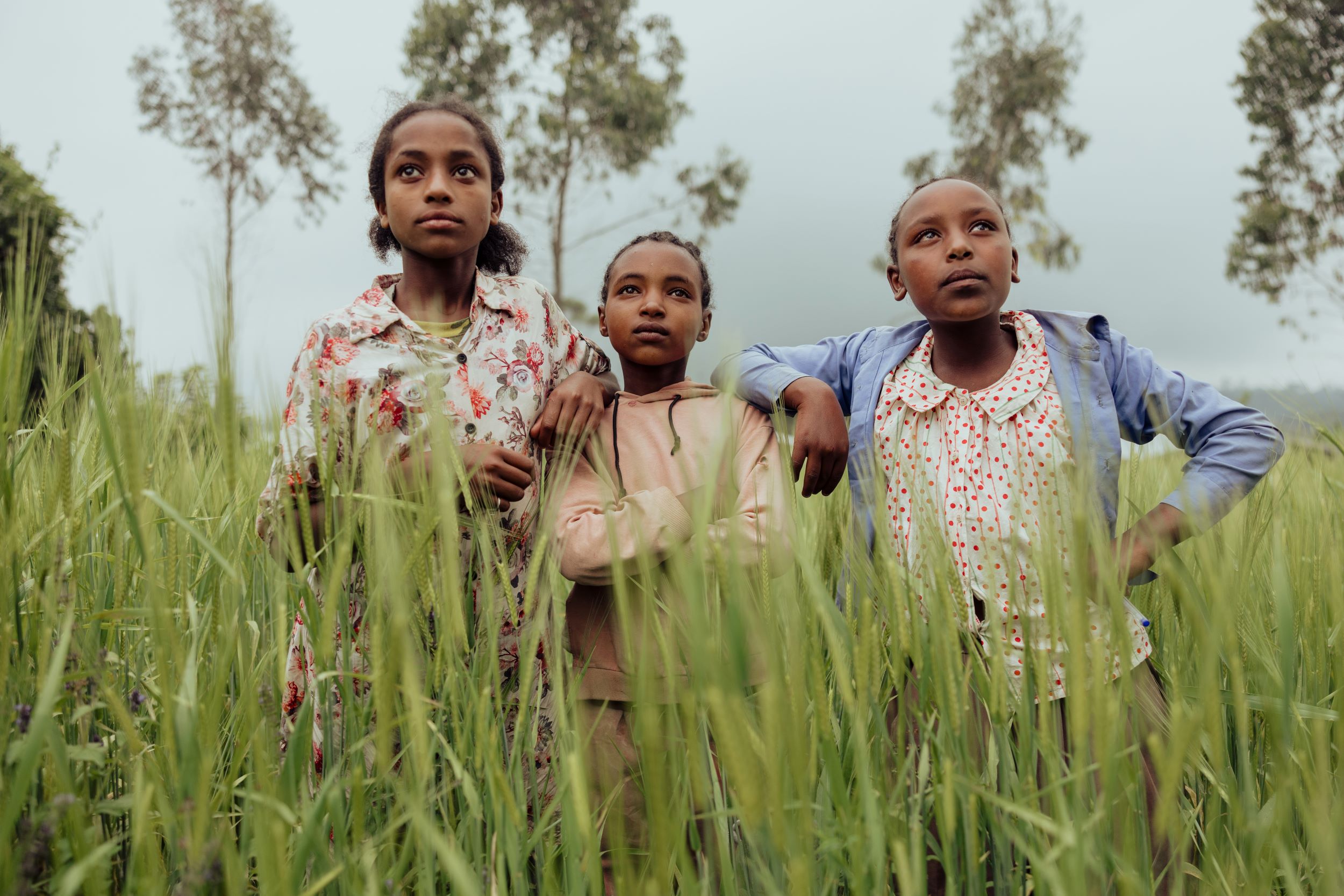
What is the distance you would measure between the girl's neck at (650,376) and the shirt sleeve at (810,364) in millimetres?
111

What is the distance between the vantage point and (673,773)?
88 cm

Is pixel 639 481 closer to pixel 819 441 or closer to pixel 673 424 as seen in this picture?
pixel 673 424

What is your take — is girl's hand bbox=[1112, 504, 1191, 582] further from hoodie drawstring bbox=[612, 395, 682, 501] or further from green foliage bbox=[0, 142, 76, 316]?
green foliage bbox=[0, 142, 76, 316]

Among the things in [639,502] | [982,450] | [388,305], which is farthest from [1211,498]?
[388,305]

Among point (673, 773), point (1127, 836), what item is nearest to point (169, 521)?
point (673, 773)

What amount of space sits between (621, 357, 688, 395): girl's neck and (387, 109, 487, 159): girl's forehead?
45 centimetres

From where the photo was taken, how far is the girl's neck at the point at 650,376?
1489 millimetres

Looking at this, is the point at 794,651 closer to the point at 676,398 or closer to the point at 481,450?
the point at 481,450

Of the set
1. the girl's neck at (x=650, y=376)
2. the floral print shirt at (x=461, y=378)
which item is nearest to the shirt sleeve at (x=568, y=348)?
the floral print shirt at (x=461, y=378)

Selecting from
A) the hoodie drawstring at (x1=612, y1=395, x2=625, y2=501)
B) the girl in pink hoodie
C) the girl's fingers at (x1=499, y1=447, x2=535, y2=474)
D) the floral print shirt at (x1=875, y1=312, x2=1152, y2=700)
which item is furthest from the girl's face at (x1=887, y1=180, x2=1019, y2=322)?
the girl's fingers at (x1=499, y1=447, x2=535, y2=474)

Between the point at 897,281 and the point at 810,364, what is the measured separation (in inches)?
8.6

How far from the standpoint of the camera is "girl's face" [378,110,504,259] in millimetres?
1411

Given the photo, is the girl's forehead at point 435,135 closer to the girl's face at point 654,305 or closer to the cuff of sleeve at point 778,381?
the girl's face at point 654,305

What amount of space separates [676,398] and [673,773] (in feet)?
2.29
